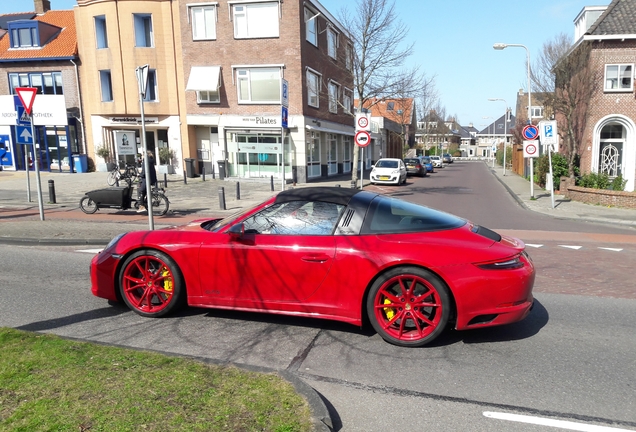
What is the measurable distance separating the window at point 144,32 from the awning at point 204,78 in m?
3.53

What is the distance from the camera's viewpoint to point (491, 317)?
4.02 meters

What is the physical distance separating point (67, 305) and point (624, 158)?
2608 centimetres

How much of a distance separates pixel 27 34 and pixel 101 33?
6294 millimetres

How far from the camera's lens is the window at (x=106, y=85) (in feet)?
86.9

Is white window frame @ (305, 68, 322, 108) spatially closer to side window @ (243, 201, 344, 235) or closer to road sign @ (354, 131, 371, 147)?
road sign @ (354, 131, 371, 147)

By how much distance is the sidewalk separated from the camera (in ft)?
31.7

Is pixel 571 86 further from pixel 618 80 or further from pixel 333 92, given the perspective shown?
pixel 333 92

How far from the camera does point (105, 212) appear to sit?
13695mm

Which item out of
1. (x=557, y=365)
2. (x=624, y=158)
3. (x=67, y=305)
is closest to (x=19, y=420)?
(x=67, y=305)

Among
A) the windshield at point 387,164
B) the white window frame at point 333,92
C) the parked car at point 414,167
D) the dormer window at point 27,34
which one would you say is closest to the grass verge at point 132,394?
the windshield at point 387,164

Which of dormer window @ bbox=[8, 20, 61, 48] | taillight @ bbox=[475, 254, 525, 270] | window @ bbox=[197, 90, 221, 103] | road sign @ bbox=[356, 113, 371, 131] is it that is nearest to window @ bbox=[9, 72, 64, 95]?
dormer window @ bbox=[8, 20, 61, 48]

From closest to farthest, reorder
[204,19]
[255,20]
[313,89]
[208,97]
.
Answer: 1. [255,20]
2. [204,19]
3. [208,97]
4. [313,89]

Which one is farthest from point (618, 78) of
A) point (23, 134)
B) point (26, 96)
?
point (23, 134)

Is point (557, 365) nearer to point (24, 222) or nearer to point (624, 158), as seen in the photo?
point (24, 222)
